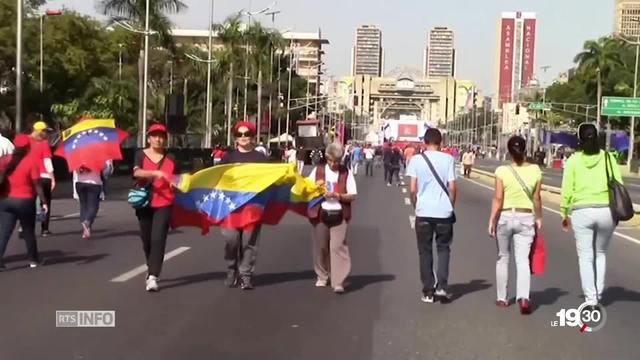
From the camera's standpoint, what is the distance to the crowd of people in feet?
28.5

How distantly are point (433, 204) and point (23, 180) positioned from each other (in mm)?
5011

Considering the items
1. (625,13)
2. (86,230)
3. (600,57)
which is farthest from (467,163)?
(625,13)

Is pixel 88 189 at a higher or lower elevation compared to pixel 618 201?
lower

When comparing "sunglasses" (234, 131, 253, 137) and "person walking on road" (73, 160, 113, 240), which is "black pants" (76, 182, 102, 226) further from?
"sunglasses" (234, 131, 253, 137)

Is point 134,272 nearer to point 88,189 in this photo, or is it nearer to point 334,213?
point 334,213

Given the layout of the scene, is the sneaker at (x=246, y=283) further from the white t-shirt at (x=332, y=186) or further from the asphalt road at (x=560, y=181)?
the asphalt road at (x=560, y=181)

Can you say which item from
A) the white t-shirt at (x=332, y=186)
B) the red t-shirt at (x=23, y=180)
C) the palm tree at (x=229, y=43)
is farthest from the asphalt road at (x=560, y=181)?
the red t-shirt at (x=23, y=180)

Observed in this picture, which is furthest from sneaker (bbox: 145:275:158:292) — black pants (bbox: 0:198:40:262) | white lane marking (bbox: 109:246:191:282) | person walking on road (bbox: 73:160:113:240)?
person walking on road (bbox: 73:160:113:240)

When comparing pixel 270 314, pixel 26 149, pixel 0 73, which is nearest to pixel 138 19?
pixel 0 73

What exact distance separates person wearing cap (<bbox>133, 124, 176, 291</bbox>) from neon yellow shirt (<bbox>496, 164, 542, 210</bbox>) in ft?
11.1

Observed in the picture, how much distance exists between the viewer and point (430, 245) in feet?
30.0

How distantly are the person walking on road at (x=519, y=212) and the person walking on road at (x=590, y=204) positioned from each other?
1.21 ft

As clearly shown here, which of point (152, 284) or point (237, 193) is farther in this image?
point (237, 193)

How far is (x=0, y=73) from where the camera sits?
6053cm
